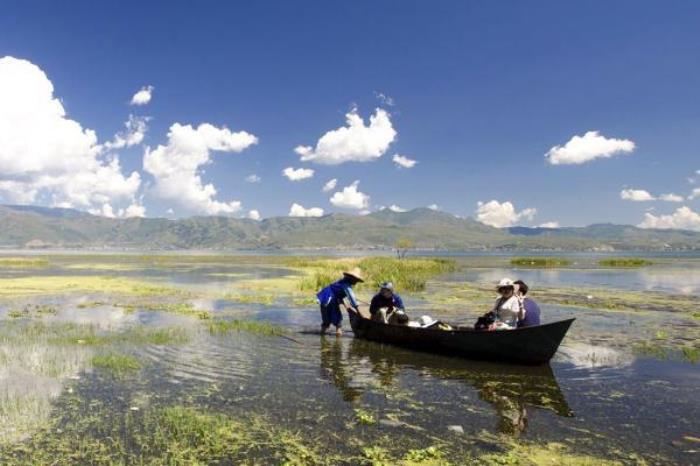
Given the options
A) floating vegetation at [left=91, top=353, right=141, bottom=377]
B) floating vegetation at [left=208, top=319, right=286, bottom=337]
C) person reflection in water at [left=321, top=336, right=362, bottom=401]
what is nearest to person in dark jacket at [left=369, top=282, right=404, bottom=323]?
person reflection in water at [left=321, top=336, right=362, bottom=401]

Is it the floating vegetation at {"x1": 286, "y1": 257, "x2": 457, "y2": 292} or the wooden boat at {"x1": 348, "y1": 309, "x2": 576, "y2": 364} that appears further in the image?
the floating vegetation at {"x1": 286, "y1": 257, "x2": 457, "y2": 292}

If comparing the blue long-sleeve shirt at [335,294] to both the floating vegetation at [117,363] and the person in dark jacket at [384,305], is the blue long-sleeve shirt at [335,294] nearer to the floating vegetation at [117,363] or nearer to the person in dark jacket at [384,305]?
the person in dark jacket at [384,305]

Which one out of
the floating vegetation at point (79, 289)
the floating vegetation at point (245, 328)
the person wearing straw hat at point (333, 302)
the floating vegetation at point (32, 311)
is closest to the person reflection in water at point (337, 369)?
the person wearing straw hat at point (333, 302)

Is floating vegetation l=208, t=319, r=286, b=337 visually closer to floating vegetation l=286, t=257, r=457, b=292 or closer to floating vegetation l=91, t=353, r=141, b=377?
floating vegetation l=91, t=353, r=141, b=377

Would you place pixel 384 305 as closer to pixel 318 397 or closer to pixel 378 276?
pixel 318 397

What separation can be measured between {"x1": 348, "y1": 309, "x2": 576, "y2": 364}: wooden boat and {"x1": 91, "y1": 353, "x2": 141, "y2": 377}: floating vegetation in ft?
25.9

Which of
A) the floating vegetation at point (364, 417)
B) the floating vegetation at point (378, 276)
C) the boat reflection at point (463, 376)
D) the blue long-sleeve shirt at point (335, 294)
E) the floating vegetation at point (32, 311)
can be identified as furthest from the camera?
the floating vegetation at point (378, 276)

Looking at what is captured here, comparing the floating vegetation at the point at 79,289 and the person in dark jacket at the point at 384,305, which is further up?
the person in dark jacket at the point at 384,305

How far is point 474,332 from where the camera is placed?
14328mm

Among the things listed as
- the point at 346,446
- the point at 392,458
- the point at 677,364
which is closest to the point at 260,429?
the point at 346,446

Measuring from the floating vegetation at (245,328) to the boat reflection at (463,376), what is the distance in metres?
2.94

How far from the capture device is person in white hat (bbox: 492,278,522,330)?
1470cm

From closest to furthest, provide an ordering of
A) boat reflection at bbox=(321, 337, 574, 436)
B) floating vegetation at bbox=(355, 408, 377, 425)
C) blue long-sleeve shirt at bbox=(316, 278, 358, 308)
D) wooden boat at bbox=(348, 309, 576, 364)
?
floating vegetation at bbox=(355, 408, 377, 425)
boat reflection at bbox=(321, 337, 574, 436)
wooden boat at bbox=(348, 309, 576, 364)
blue long-sleeve shirt at bbox=(316, 278, 358, 308)

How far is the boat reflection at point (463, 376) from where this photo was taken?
35.5 ft
